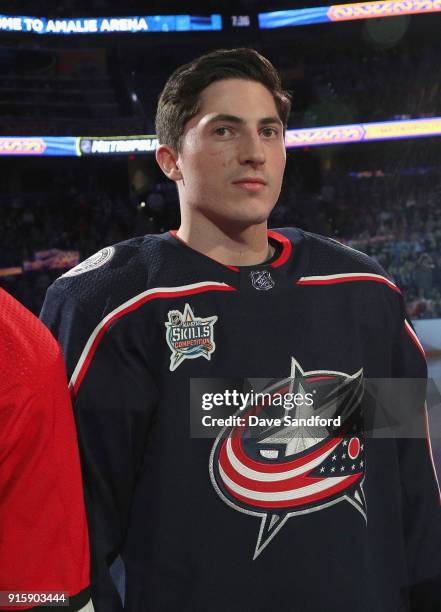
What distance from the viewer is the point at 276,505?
122cm

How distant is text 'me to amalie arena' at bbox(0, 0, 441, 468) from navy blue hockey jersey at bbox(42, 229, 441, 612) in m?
12.2

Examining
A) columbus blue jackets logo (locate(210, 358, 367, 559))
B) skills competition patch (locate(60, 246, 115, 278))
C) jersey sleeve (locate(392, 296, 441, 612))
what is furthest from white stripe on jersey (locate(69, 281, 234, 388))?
jersey sleeve (locate(392, 296, 441, 612))

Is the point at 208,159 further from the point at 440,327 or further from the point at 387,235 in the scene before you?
the point at 387,235

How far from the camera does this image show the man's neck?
133 cm

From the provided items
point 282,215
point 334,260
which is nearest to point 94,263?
point 334,260

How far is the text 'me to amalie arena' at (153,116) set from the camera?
14203 millimetres

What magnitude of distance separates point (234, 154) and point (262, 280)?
235 millimetres

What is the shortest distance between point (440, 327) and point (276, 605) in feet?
22.3

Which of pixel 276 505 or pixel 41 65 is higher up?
pixel 41 65

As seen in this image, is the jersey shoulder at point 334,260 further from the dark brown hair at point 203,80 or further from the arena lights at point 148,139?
the arena lights at point 148,139

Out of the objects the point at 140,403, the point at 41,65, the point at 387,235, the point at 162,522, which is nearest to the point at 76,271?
the point at 140,403

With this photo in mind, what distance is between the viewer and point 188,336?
4.10 feet

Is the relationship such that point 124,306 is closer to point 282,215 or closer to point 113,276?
point 113,276

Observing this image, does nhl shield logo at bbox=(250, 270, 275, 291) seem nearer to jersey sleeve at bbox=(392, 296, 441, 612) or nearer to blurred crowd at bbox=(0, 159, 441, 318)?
jersey sleeve at bbox=(392, 296, 441, 612)
